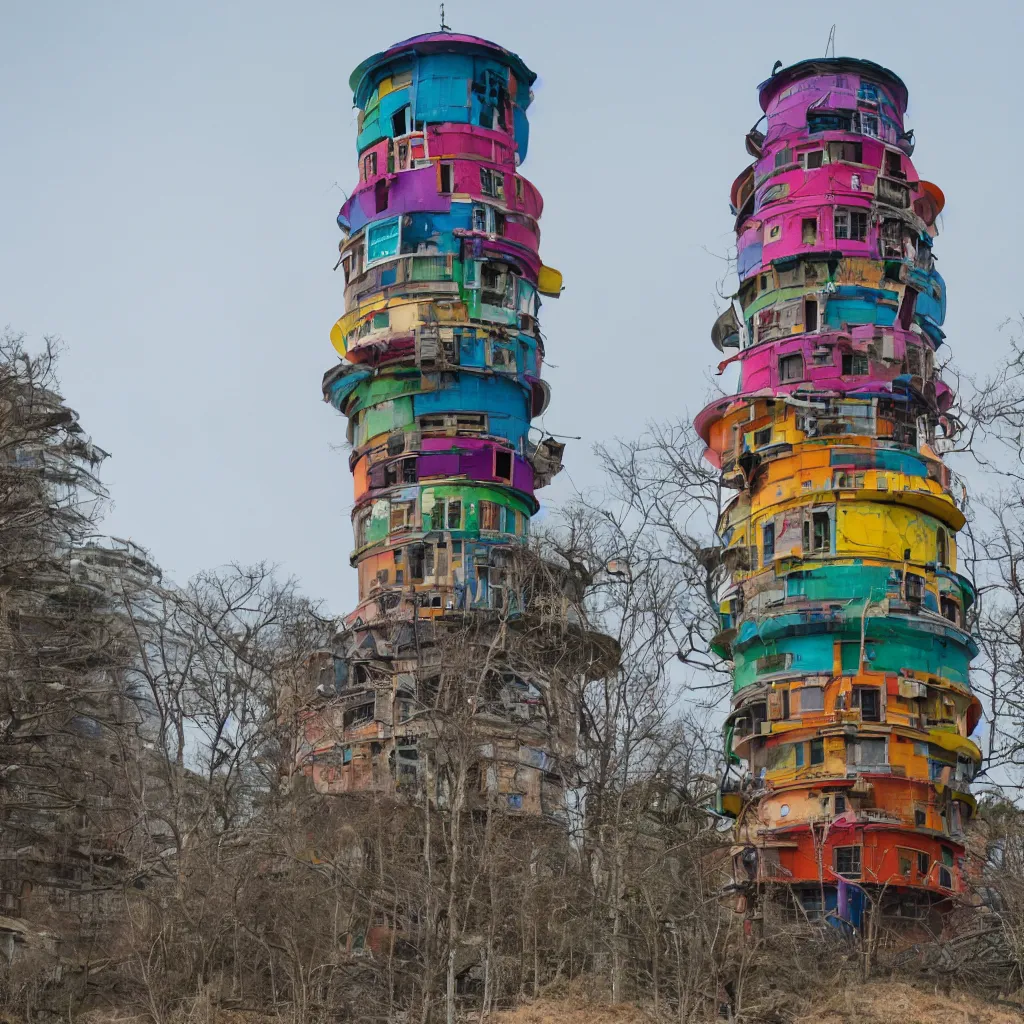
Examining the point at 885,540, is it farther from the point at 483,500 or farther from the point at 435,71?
the point at 435,71

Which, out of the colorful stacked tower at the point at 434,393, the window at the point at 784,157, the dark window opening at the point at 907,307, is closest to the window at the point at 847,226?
the dark window opening at the point at 907,307

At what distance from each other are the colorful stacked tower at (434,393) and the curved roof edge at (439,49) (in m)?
0.08

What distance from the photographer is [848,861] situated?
69.5 metres

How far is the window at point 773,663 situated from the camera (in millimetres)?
72500

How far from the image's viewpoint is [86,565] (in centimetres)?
8319

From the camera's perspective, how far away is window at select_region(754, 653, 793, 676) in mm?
72500

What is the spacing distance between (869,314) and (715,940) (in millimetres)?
Answer: 25880

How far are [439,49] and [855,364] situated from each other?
1954 centimetres

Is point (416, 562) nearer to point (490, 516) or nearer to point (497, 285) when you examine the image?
point (490, 516)

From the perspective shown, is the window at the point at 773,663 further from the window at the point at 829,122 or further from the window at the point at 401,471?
the window at the point at 829,122

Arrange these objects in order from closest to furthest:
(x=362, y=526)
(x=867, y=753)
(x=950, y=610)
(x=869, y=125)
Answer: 1. (x=867, y=753)
2. (x=950, y=610)
3. (x=869, y=125)
4. (x=362, y=526)

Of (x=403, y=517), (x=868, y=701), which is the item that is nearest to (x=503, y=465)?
(x=403, y=517)

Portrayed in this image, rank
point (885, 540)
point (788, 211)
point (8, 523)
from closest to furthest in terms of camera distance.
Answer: point (8, 523) < point (885, 540) < point (788, 211)

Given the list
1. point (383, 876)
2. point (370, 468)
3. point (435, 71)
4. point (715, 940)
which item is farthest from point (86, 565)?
point (715, 940)
